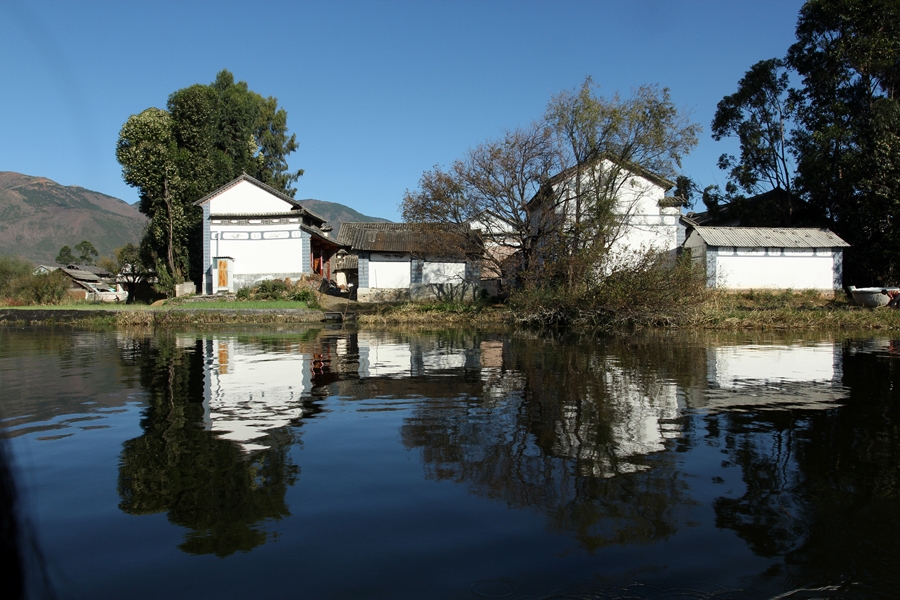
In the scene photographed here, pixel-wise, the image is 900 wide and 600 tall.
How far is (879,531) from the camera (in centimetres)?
398

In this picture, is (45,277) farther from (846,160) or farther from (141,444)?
(846,160)

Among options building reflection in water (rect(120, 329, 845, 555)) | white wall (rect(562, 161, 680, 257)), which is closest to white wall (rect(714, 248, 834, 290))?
white wall (rect(562, 161, 680, 257))

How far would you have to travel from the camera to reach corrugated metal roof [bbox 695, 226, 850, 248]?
1256 inches

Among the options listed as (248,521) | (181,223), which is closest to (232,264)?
(181,223)

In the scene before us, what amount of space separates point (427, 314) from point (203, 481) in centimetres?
2139

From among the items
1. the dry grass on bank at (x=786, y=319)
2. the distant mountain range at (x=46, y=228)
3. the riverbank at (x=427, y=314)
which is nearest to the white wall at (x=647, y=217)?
the riverbank at (x=427, y=314)

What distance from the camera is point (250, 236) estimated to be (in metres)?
34.2

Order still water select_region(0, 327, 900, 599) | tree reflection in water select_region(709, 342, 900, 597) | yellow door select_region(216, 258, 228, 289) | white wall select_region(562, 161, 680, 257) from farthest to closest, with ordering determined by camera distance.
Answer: yellow door select_region(216, 258, 228, 289)
white wall select_region(562, 161, 680, 257)
tree reflection in water select_region(709, 342, 900, 597)
still water select_region(0, 327, 900, 599)

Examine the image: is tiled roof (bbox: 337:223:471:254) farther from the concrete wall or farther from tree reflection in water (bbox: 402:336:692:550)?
tree reflection in water (bbox: 402:336:692:550)

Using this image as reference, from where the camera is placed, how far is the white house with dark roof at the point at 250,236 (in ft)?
111

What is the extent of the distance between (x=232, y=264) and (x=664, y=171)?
22.7 metres

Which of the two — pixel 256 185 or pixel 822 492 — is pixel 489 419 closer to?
pixel 822 492

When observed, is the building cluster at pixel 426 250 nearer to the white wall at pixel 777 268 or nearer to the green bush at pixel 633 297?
the white wall at pixel 777 268

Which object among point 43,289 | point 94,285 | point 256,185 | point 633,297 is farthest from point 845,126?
point 94,285
